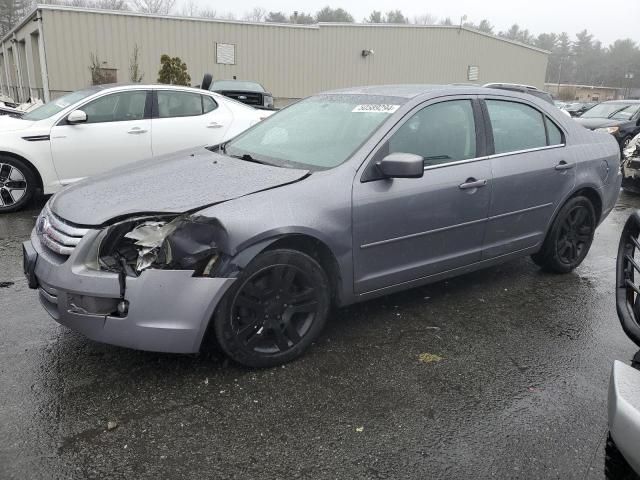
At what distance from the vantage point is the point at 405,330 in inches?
143

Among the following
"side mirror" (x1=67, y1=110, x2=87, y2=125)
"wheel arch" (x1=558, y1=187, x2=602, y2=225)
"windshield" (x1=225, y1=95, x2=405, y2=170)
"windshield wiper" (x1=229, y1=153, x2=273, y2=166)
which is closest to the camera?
"windshield" (x1=225, y1=95, x2=405, y2=170)

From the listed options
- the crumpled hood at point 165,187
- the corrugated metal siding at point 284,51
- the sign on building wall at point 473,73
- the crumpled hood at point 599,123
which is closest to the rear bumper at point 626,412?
the crumpled hood at point 165,187

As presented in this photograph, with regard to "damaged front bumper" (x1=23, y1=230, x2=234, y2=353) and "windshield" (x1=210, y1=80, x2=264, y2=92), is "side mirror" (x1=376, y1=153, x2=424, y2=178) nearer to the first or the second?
"damaged front bumper" (x1=23, y1=230, x2=234, y2=353)

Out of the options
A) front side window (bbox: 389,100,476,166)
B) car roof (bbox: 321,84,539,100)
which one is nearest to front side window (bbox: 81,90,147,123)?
car roof (bbox: 321,84,539,100)

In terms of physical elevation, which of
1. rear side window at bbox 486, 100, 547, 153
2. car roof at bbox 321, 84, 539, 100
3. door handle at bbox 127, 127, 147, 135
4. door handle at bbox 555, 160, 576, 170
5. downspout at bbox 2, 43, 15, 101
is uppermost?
car roof at bbox 321, 84, 539, 100

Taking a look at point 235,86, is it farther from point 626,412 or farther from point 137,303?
point 626,412

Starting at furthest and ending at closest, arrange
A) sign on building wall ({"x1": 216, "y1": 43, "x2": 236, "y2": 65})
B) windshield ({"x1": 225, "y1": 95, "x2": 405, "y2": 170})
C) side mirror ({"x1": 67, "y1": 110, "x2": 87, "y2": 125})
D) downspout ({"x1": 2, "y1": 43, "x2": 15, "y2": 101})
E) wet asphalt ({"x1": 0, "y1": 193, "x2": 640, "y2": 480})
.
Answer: downspout ({"x1": 2, "y1": 43, "x2": 15, "y2": 101})
sign on building wall ({"x1": 216, "y1": 43, "x2": 236, "y2": 65})
side mirror ({"x1": 67, "y1": 110, "x2": 87, "y2": 125})
windshield ({"x1": 225, "y1": 95, "x2": 405, "y2": 170})
wet asphalt ({"x1": 0, "y1": 193, "x2": 640, "y2": 480})

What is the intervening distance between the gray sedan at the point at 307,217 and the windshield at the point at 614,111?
10.3 m

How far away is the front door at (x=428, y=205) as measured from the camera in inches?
130

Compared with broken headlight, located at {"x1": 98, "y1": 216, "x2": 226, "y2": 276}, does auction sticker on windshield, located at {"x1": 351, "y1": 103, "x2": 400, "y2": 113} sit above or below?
above

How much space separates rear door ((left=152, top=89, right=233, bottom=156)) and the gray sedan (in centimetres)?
310

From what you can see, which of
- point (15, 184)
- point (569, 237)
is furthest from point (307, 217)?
point (15, 184)

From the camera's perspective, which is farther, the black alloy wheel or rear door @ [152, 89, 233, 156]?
rear door @ [152, 89, 233, 156]

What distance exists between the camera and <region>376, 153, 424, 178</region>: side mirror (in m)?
3.16
